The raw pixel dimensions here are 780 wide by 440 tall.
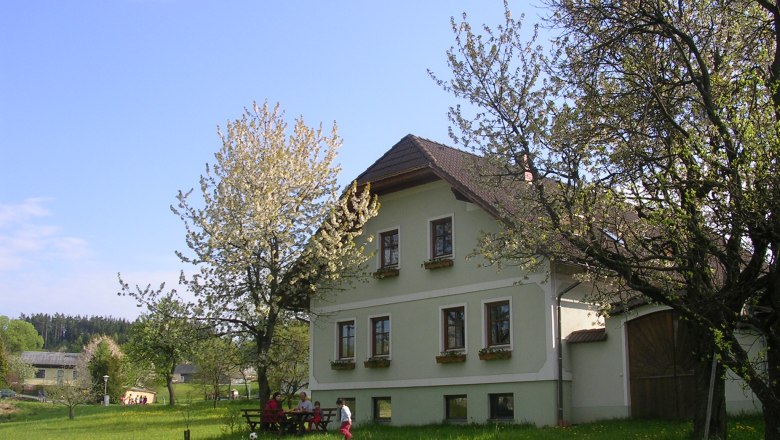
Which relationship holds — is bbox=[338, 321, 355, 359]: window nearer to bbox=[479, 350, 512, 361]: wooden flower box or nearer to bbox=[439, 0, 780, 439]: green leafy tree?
bbox=[479, 350, 512, 361]: wooden flower box

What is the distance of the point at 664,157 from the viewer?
12586 mm

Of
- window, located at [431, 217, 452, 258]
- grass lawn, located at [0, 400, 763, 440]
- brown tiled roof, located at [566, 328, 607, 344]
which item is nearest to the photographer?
grass lawn, located at [0, 400, 763, 440]

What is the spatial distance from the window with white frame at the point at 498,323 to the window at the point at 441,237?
245 centimetres

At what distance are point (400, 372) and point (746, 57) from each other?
50.7 feet

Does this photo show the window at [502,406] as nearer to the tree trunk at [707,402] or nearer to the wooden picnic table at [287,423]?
the wooden picnic table at [287,423]

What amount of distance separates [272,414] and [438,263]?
661 cm

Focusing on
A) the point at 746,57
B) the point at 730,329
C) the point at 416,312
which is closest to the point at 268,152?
the point at 416,312

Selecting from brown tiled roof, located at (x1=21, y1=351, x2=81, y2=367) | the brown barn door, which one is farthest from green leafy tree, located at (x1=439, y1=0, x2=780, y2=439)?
brown tiled roof, located at (x1=21, y1=351, x2=81, y2=367)

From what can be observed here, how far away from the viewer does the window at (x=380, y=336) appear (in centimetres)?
2688

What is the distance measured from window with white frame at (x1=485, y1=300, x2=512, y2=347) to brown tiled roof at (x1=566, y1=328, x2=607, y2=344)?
5.64 ft

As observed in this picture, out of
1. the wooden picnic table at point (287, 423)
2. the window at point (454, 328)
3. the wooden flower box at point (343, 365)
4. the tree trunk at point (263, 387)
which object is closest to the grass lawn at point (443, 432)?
the wooden picnic table at point (287, 423)

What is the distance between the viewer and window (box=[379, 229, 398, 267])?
27159 mm

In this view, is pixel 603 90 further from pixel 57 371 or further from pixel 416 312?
pixel 57 371

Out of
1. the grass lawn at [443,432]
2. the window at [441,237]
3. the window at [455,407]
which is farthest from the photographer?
the window at [441,237]
